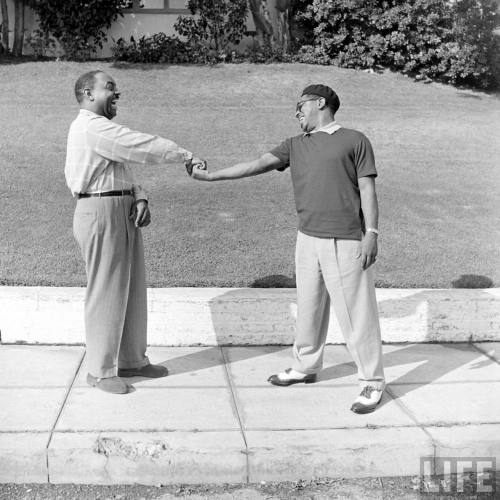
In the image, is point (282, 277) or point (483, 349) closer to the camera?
point (483, 349)

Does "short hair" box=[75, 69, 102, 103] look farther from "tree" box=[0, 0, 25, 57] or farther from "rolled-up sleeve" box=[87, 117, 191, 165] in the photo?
"tree" box=[0, 0, 25, 57]

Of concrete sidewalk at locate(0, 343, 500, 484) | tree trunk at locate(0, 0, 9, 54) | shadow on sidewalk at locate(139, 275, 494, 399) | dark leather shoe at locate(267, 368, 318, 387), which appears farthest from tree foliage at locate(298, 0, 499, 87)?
dark leather shoe at locate(267, 368, 318, 387)

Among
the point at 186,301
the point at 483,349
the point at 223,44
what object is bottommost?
the point at 483,349

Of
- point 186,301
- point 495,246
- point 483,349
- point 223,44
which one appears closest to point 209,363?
point 186,301

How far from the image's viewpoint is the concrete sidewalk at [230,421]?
13.2 feet

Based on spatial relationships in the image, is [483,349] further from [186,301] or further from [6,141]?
[6,141]

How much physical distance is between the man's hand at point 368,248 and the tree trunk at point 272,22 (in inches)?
520

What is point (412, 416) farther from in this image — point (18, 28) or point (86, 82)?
point (18, 28)

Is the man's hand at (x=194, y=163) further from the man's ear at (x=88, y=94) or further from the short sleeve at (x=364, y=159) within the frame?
the short sleeve at (x=364, y=159)

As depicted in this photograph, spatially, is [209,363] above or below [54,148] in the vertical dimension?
below

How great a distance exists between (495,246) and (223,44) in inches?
436

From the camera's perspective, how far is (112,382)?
15.9 ft

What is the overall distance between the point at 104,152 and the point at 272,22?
13.7m

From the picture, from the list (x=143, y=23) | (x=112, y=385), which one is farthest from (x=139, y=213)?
(x=143, y=23)
